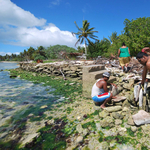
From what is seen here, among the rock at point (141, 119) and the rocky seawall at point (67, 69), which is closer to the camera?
the rock at point (141, 119)

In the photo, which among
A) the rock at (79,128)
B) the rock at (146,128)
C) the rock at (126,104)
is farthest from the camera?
the rock at (126,104)

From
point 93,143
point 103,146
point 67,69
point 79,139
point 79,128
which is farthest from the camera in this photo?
point 67,69

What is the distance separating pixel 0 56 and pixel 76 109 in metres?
105

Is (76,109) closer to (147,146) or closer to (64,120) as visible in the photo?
(64,120)

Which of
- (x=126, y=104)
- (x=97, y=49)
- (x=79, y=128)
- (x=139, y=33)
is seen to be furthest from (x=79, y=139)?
(x=97, y=49)

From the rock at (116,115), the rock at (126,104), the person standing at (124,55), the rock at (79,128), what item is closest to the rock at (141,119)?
the rock at (116,115)

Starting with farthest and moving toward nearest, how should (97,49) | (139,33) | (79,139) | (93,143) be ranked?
(97,49) → (139,33) → (79,139) → (93,143)

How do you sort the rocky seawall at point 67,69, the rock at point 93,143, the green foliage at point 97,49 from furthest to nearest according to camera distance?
the green foliage at point 97,49
the rocky seawall at point 67,69
the rock at point 93,143

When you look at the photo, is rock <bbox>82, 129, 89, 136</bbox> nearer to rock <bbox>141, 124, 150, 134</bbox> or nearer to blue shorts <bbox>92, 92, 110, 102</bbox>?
blue shorts <bbox>92, 92, 110, 102</bbox>

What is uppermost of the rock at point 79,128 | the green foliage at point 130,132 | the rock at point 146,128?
the rock at point 146,128

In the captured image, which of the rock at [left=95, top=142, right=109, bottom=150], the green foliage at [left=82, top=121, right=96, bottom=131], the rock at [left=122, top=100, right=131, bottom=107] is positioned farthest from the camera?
the rock at [left=122, top=100, right=131, bottom=107]

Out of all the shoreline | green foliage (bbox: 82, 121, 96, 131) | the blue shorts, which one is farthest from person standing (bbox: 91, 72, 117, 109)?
green foliage (bbox: 82, 121, 96, 131)

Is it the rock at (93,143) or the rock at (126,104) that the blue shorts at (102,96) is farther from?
the rock at (93,143)

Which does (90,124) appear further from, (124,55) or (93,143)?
(124,55)
